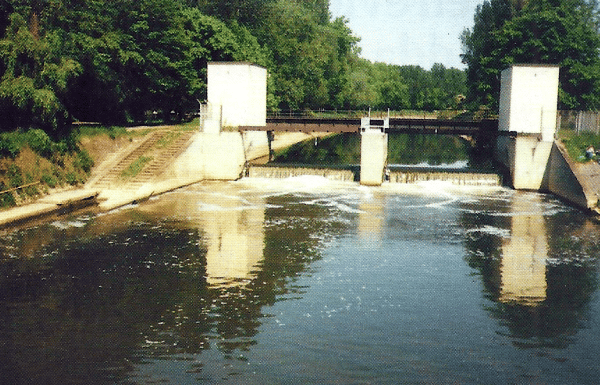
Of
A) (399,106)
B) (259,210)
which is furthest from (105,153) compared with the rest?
(399,106)

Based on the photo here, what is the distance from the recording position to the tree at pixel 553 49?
66.6 meters

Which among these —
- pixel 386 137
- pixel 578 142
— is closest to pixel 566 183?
pixel 578 142

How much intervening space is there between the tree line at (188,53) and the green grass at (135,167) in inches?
196

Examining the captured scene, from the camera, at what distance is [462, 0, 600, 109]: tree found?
219 feet

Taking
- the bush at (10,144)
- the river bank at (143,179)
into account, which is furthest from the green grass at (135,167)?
the bush at (10,144)

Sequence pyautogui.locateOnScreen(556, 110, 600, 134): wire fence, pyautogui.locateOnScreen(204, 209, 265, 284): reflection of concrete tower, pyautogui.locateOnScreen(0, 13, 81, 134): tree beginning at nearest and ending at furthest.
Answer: pyautogui.locateOnScreen(204, 209, 265, 284): reflection of concrete tower < pyautogui.locateOnScreen(0, 13, 81, 134): tree < pyautogui.locateOnScreen(556, 110, 600, 134): wire fence

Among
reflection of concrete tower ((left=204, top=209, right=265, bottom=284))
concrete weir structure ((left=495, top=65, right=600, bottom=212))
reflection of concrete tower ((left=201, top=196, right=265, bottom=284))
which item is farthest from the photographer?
concrete weir structure ((left=495, top=65, right=600, bottom=212))

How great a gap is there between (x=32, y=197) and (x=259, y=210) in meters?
13.2

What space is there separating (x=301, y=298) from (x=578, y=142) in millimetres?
31668

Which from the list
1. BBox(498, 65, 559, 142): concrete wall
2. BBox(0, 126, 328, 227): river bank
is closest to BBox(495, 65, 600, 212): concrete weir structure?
BBox(498, 65, 559, 142): concrete wall

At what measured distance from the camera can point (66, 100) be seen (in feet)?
147

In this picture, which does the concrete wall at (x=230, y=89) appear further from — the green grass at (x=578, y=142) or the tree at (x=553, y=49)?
the tree at (x=553, y=49)

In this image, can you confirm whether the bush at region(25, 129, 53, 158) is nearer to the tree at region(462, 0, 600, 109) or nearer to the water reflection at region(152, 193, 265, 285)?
the water reflection at region(152, 193, 265, 285)

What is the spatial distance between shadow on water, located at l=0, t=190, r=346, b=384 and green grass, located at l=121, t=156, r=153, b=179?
32.7 feet
